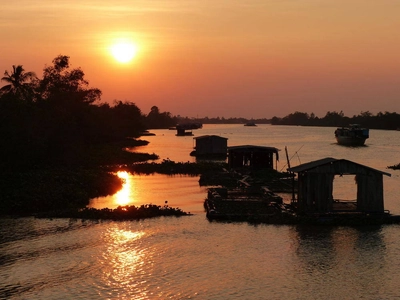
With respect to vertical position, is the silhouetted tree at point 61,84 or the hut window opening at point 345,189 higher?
the silhouetted tree at point 61,84

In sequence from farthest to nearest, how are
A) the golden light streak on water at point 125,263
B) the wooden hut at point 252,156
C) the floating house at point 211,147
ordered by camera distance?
the floating house at point 211,147
the wooden hut at point 252,156
the golden light streak on water at point 125,263

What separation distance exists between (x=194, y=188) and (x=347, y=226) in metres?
20.8

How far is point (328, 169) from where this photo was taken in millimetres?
31531

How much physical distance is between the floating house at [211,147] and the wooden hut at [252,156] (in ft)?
58.0

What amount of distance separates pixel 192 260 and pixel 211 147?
56013 mm

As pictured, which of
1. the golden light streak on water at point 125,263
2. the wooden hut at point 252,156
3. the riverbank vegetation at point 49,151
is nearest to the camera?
the golden light streak on water at point 125,263

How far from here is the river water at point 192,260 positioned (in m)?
21.0

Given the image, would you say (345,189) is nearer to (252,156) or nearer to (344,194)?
(344,194)

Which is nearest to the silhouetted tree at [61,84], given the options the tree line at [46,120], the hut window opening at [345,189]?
the tree line at [46,120]

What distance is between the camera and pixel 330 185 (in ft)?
104

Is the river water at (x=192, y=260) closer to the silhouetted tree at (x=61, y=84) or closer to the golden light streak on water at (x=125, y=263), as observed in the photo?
the golden light streak on water at (x=125, y=263)

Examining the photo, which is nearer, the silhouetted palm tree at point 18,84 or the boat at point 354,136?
the silhouetted palm tree at point 18,84

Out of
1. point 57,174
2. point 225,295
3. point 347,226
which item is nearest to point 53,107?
point 57,174

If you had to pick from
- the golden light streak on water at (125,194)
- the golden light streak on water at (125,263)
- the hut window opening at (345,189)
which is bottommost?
the hut window opening at (345,189)
